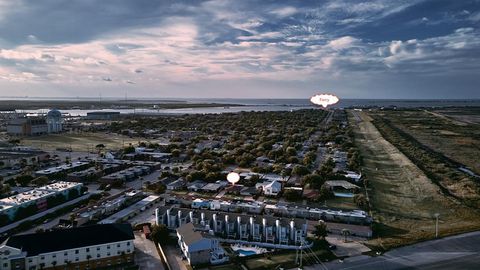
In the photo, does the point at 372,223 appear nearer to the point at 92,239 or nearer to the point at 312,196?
the point at 312,196

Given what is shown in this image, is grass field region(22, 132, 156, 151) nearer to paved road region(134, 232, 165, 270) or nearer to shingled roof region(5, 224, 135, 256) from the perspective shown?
paved road region(134, 232, 165, 270)

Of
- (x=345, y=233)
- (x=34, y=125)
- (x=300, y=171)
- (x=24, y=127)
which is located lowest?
(x=345, y=233)

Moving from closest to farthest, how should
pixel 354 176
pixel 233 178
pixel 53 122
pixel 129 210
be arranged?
1. pixel 129 210
2. pixel 233 178
3. pixel 354 176
4. pixel 53 122

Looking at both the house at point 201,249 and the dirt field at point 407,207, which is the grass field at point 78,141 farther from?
the house at point 201,249

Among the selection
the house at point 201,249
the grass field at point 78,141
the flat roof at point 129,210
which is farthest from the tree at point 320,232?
the grass field at point 78,141

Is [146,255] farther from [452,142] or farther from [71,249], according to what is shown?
[452,142]

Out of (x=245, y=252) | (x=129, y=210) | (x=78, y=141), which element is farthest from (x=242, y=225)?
(x=78, y=141)

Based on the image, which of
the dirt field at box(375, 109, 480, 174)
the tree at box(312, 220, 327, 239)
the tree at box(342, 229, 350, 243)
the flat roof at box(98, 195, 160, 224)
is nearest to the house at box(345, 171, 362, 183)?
the tree at box(342, 229, 350, 243)
